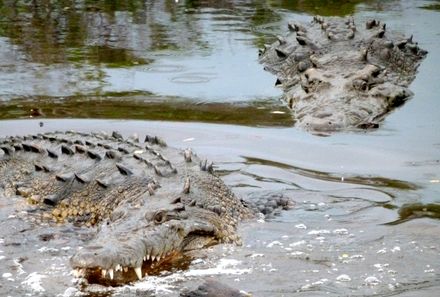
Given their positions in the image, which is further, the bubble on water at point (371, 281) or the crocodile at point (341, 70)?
the crocodile at point (341, 70)

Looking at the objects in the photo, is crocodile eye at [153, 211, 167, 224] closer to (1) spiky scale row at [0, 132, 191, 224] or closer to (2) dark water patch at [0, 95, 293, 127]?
(1) spiky scale row at [0, 132, 191, 224]

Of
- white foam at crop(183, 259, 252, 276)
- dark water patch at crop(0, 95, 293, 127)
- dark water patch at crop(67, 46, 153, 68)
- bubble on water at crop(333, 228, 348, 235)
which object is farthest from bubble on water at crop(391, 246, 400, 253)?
dark water patch at crop(67, 46, 153, 68)

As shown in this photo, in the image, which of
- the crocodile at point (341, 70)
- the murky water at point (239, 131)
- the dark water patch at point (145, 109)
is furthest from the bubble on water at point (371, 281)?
the dark water patch at point (145, 109)

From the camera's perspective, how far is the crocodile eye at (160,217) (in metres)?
7.32

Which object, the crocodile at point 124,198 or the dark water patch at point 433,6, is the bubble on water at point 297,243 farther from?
the dark water patch at point 433,6

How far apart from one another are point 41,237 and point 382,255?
8.52 feet

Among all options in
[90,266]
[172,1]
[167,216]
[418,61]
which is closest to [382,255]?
[167,216]

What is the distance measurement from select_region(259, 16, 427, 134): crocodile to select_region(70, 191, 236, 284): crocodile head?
3448mm

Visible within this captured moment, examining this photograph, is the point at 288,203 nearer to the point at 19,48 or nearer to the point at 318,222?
the point at 318,222

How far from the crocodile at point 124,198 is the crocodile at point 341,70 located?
269cm

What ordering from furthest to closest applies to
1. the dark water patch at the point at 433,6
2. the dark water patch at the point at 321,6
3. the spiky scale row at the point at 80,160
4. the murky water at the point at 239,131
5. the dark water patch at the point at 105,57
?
the dark water patch at the point at 321,6 < the dark water patch at the point at 433,6 < the dark water patch at the point at 105,57 < the spiky scale row at the point at 80,160 < the murky water at the point at 239,131

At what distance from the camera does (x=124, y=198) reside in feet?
26.5

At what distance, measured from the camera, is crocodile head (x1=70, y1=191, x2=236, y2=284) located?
6.64 metres

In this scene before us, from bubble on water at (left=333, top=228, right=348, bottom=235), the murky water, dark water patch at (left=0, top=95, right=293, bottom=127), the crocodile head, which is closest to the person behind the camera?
the crocodile head
